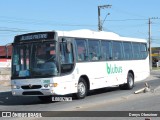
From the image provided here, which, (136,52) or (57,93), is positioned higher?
(136,52)

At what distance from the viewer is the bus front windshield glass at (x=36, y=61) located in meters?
16.8

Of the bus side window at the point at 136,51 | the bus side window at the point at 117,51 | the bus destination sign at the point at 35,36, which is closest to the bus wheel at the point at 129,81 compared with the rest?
the bus side window at the point at 136,51

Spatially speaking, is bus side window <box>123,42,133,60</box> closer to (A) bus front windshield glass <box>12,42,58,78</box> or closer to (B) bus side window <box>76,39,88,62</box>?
(B) bus side window <box>76,39,88,62</box>

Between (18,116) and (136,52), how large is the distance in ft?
42.7

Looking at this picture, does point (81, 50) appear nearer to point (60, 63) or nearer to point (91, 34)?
point (91, 34)

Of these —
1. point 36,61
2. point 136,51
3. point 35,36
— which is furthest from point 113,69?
point 36,61

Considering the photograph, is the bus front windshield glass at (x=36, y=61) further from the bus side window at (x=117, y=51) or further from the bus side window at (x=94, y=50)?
the bus side window at (x=117, y=51)

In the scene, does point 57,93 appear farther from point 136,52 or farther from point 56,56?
point 136,52

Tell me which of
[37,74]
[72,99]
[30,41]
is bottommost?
[72,99]

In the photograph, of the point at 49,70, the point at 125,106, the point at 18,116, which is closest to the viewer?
the point at 18,116

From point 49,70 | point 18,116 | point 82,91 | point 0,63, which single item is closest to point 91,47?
point 82,91

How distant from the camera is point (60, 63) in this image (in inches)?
669

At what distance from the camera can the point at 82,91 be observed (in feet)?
60.7

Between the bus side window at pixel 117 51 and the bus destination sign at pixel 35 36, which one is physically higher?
the bus destination sign at pixel 35 36
